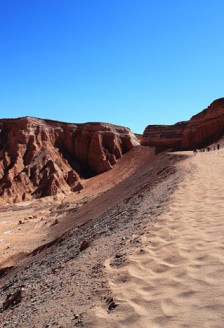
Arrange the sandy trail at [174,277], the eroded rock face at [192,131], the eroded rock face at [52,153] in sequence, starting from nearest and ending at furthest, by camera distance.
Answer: the sandy trail at [174,277], the eroded rock face at [192,131], the eroded rock face at [52,153]

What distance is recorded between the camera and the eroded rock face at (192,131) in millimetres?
36884

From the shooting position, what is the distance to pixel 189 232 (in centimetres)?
589

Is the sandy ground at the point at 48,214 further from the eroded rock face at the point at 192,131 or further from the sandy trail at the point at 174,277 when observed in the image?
the sandy trail at the point at 174,277

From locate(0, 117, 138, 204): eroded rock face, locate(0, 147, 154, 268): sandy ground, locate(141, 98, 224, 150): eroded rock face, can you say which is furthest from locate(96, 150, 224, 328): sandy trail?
locate(0, 117, 138, 204): eroded rock face

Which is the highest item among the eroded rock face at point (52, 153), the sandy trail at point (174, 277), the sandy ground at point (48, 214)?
the eroded rock face at point (52, 153)

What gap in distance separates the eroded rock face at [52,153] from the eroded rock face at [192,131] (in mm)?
6682

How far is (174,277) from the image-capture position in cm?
420

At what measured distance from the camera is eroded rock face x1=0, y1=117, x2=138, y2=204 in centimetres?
4650

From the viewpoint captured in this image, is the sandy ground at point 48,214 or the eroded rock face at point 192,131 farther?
the eroded rock face at point 192,131

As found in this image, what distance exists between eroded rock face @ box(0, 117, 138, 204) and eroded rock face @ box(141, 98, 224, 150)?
668 cm

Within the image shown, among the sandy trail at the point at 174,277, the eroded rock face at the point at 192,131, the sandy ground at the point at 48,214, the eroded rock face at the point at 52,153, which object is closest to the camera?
the sandy trail at the point at 174,277

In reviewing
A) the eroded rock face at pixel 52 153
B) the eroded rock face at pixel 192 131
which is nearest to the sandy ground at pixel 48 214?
the eroded rock face at pixel 192 131

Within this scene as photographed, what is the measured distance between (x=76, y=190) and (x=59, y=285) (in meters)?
39.7

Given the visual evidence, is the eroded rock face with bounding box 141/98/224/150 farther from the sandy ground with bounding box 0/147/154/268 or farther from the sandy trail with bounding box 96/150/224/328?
the sandy trail with bounding box 96/150/224/328
